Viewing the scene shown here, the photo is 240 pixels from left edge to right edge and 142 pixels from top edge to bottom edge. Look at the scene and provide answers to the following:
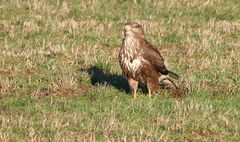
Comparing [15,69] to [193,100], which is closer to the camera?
[193,100]

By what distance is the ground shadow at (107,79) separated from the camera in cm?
1260

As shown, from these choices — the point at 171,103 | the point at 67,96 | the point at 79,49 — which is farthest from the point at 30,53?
the point at 171,103

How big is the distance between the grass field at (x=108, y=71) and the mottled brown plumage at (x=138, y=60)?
0.30 metres

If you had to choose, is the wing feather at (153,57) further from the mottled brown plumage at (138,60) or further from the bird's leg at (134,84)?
the bird's leg at (134,84)

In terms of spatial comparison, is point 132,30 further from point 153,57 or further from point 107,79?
point 107,79

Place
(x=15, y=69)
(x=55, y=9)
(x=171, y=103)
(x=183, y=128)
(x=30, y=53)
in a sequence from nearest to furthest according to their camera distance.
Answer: (x=183, y=128), (x=171, y=103), (x=15, y=69), (x=30, y=53), (x=55, y=9)

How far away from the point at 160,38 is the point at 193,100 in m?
5.54

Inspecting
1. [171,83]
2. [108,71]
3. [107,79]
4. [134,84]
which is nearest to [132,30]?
[134,84]

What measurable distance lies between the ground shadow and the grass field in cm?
2

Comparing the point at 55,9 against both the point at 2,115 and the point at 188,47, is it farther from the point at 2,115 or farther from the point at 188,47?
the point at 2,115

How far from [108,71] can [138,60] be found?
2330 mm

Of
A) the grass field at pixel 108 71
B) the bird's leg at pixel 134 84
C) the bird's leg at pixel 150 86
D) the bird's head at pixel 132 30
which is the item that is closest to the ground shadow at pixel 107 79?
the grass field at pixel 108 71

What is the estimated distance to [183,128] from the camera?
959 centimetres

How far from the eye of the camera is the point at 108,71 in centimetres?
1366
